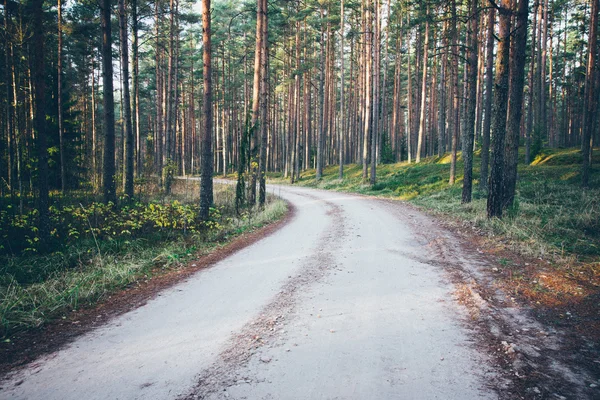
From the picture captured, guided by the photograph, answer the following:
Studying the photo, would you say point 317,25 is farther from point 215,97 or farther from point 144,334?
point 144,334

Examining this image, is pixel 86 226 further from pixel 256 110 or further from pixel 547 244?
pixel 547 244

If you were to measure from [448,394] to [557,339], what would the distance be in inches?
75.2

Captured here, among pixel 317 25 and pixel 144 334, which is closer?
pixel 144 334

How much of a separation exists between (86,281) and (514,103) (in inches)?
508

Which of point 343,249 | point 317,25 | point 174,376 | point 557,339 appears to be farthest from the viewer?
point 317,25

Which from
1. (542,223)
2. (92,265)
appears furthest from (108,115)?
(542,223)

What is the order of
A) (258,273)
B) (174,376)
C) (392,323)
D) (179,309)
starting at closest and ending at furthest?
1. (174,376)
2. (392,323)
3. (179,309)
4. (258,273)

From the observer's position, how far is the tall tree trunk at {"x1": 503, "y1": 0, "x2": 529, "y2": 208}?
998cm

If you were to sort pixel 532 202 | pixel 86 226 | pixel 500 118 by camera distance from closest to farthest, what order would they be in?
pixel 86 226 < pixel 500 118 < pixel 532 202

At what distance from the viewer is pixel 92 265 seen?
6.78m

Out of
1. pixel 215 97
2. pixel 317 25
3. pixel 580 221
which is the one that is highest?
pixel 317 25

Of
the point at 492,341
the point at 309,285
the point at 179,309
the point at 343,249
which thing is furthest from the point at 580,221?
the point at 179,309

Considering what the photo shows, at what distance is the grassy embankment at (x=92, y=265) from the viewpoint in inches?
177

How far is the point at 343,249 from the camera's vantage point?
7.52 m
